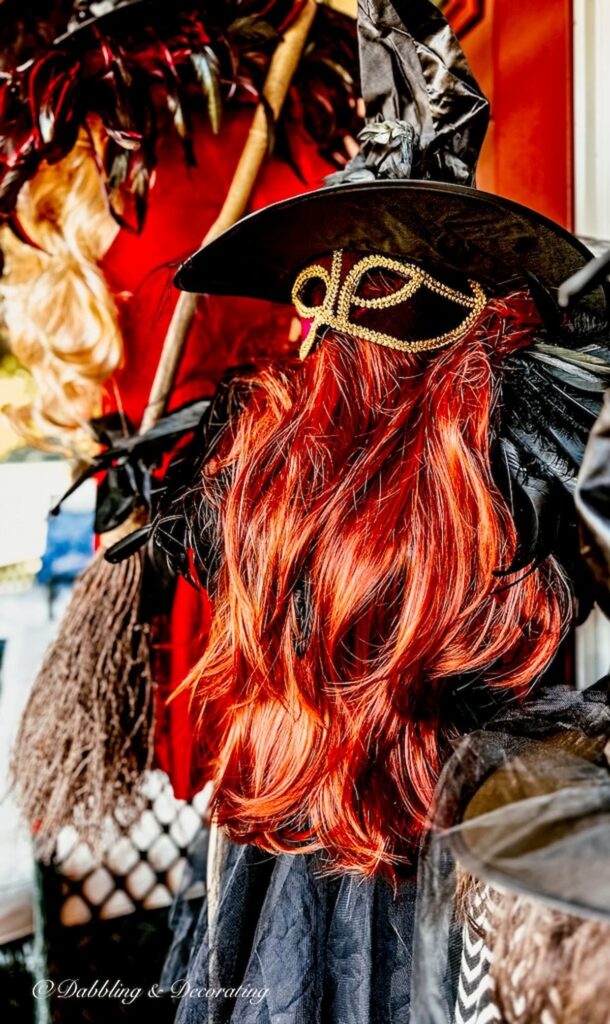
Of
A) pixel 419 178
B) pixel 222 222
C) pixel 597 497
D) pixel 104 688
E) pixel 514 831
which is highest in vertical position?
pixel 222 222

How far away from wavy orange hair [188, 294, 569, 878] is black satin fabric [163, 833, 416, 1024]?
0.06 meters

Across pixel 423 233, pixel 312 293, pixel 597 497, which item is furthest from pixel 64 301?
pixel 597 497

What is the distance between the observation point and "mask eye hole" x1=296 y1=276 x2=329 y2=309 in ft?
2.19

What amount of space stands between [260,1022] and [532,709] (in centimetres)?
42

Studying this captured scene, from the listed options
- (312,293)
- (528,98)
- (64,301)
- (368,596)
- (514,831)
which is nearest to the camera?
(514,831)

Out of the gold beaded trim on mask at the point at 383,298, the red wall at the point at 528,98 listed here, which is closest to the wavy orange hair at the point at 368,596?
the gold beaded trim on mask at the point at 383,298

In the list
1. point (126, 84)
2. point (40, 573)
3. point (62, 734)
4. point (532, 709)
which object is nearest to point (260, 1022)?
point (532, 709)

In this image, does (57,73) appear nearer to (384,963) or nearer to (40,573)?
(40,573)

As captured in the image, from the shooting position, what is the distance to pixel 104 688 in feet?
3.38

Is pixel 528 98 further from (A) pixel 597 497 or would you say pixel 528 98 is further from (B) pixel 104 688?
(B) pixel 104 688

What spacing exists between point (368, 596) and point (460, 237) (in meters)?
0.32

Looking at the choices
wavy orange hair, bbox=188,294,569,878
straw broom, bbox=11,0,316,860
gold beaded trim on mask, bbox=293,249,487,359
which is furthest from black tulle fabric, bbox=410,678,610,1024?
straw broom, bbox=11,0,316,860

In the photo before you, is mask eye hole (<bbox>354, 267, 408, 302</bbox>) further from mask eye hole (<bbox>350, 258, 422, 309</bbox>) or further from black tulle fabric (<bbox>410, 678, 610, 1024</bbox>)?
black tulle fabric (<bbox>410, 678, 610, 1024</bbox>)

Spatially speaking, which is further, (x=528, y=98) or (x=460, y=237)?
(x=528, y=98)
